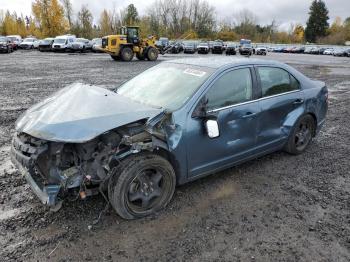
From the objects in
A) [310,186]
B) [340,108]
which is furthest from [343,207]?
[340,108]

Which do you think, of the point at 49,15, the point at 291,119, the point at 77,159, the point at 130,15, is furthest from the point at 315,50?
the point at 77,159

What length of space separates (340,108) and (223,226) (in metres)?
6.95

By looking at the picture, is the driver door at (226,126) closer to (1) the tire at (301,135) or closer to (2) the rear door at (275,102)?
(2) the rear door at (275,102)

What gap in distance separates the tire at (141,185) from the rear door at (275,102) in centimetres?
157

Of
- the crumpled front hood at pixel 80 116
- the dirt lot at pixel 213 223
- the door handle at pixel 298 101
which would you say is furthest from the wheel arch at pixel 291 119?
the crumpled front hood at pixel 80 116

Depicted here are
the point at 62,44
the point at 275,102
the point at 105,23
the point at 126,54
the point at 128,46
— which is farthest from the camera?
the point at 105,23

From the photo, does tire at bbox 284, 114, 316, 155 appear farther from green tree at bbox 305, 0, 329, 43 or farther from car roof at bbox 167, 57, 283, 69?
green tree at bbox 305, 0, 329, 43

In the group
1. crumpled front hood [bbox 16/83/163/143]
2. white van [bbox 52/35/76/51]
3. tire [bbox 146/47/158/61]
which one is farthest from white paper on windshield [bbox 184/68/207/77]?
white van [bbox 52/35/76/51]

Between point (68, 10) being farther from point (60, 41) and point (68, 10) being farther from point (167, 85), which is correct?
point (167, 85)

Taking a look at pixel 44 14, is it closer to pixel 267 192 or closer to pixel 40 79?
pixel 40 79

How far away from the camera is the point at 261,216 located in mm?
3500

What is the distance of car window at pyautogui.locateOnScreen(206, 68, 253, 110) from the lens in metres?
3.80

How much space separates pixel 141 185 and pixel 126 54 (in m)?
23.0

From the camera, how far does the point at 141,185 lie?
11.0ft
